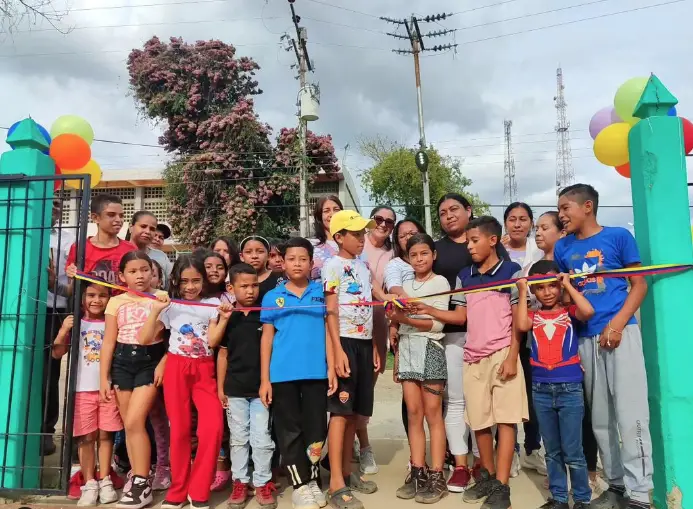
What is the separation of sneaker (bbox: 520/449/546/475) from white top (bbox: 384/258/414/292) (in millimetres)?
1708

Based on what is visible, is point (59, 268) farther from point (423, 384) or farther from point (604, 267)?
point (604, 267)

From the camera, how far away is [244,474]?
3412 mm

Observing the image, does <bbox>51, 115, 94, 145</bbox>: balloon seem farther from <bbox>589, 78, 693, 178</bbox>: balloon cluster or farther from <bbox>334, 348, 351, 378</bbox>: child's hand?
<bbox>589, 78, 693, 178</bbox>: balloon cluster

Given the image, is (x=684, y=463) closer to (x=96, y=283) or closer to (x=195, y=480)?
(x=195, y=480)

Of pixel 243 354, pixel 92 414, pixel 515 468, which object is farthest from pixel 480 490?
pixel 92 414

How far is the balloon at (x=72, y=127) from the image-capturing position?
4305mm

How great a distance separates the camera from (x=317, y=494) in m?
3.27

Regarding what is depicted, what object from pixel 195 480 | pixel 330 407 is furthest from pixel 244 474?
pixel 330 407

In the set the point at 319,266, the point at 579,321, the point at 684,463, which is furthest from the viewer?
the point at 319,266

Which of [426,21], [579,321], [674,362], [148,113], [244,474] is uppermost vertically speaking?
[426,21]

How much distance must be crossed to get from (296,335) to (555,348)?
161 centimetres

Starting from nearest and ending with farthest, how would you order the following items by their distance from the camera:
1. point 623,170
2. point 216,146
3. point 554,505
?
point 554,505, point 623,170, point 216,146

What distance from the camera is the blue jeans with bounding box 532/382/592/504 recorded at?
9.69 ft

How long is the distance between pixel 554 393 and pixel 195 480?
91.3 inches
